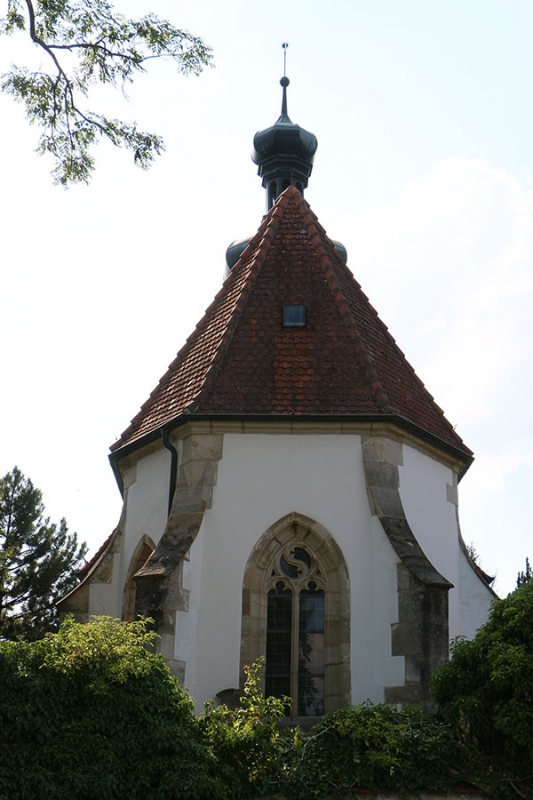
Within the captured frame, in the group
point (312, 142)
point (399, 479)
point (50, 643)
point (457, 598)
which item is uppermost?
point (312, 142)

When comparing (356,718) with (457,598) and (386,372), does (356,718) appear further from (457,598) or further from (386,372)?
(386,372)

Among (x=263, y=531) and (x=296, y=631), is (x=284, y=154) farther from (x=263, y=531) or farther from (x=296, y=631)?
(x=296, y=631)

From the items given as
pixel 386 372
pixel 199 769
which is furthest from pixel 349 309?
pixel 199 769

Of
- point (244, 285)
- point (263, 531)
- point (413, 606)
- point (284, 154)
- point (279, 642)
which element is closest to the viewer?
point (413, 606)

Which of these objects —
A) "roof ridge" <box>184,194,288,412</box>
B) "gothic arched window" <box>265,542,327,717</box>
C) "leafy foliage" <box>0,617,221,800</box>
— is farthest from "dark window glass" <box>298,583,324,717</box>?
"leafy foliage" <box>0,617,221,800</box>

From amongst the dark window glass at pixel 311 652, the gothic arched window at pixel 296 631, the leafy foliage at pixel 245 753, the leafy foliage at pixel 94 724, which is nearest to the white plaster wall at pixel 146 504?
the gothic arched window at pixel 296 631

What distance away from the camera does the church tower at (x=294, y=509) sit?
1295 cm

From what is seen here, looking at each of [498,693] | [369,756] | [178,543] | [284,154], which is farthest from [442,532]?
[284,154]

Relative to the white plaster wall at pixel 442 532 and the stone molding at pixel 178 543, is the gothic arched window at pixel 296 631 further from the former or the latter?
the white plaster wall at pixel 442 532

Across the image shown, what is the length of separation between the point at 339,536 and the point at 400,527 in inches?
30.0

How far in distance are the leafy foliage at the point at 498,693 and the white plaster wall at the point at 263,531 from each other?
2220 millimetres

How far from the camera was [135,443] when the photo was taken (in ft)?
49.8

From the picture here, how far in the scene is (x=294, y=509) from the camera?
1380 centimetres

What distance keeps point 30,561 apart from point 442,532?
14.3 m
